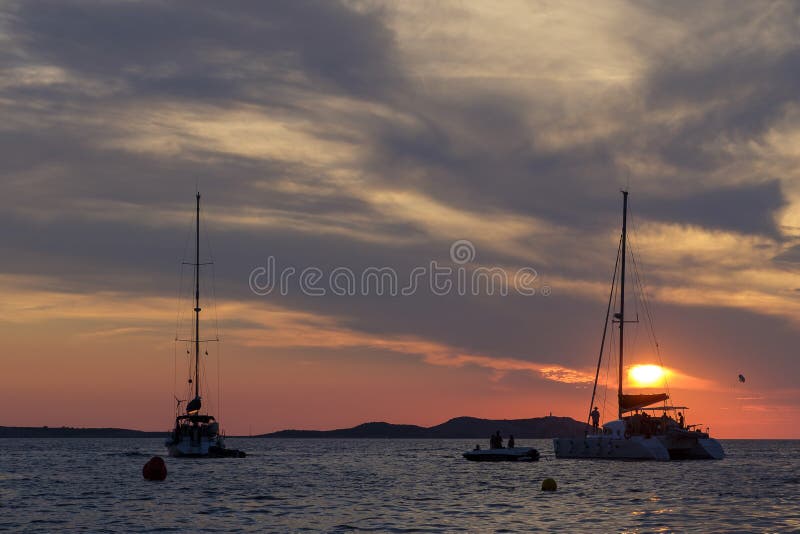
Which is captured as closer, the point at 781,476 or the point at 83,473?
the point at 781,476

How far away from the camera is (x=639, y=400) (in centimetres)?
9100

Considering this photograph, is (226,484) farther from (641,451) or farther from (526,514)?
(641,451)

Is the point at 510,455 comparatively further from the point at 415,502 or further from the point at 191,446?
the point at 415,502

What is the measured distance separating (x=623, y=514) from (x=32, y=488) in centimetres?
4509

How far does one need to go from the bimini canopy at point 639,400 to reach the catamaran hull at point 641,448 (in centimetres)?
354

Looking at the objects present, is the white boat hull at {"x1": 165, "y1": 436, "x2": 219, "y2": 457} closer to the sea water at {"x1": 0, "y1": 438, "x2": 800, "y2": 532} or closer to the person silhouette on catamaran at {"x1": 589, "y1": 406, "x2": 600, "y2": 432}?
the sea water at {"x1": 0, "y1": 438, "x2": 800, "y2": 532}

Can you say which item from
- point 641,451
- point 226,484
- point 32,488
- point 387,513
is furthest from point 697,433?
point 32,488

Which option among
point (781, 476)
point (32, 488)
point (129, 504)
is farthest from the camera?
point (781, 476)

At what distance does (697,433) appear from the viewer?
90.9 metres

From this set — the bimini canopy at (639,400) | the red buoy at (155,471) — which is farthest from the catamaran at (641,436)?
the red buoy at (155,471)

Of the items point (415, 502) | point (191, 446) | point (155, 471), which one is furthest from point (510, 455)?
point (415, 502)

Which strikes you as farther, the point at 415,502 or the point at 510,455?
the point at 510,455

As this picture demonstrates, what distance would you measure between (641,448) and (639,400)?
490cm

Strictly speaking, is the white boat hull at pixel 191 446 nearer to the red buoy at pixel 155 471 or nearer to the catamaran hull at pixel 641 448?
the red buoy at pixel 155 471
